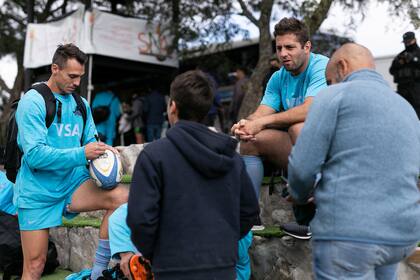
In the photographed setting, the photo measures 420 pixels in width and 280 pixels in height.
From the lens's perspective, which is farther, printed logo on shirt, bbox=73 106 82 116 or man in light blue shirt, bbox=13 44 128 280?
printed logo on shirt, bbox=73 106 82 116

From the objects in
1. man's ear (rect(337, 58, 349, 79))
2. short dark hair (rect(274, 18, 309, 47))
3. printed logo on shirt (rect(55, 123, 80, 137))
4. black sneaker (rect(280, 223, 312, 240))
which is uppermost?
short dark hair (rect(274, 18, 309, 47))

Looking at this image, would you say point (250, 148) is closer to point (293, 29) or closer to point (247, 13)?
point (293, 29)

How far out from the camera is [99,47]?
31.1 ft

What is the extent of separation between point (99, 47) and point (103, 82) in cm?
359

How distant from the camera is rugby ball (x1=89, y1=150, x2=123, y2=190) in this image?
12.8 feet

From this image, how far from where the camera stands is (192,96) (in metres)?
Result: 2.60

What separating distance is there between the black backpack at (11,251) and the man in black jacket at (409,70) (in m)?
5.38

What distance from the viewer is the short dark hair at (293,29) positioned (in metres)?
3.98

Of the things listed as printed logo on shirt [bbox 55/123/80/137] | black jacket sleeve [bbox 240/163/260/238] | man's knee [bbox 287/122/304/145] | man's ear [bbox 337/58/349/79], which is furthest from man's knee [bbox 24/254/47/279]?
man's ear [bbox 337/58/349/79]

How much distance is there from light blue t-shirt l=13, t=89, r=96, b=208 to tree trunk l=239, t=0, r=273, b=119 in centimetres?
452

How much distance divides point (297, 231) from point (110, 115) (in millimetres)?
6850

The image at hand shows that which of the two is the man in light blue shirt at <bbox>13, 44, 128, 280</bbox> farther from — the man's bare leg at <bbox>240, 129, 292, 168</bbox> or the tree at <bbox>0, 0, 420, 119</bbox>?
the tree at <bbox>0, 0, 420, 119</bbox>

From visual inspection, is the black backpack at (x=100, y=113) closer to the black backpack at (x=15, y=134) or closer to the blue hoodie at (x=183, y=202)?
the black backpack at (x=15, y=134)

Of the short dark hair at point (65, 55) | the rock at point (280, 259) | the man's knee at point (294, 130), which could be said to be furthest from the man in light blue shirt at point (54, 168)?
the man's knee at point (294, 130)
